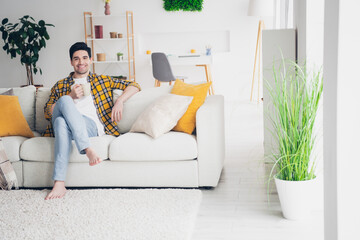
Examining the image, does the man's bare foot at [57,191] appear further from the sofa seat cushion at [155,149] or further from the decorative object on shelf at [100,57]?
the decorative object on shelf at [100,57]

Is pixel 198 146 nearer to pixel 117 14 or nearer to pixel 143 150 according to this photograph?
pixel 143 150

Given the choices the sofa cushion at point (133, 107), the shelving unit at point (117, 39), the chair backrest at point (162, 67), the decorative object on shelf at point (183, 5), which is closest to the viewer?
the sofa cushion at point (133, 107)

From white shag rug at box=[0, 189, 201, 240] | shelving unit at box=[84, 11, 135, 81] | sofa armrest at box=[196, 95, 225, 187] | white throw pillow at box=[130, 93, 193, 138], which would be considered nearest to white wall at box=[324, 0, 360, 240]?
white shag rug at box=[0, 189, 201, 240]

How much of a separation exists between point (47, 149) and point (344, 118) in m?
2.10

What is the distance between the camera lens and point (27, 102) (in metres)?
3.59

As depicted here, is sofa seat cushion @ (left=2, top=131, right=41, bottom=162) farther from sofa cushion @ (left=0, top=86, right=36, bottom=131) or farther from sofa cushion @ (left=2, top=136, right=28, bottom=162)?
sofa cushion @ (left=0, top=86, right=36, bottom=131)

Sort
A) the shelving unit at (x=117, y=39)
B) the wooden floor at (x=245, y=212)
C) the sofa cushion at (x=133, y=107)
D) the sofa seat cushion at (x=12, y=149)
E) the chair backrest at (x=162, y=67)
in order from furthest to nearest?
the shelving unit at (x=117, y=39)
the chair backrest at (x=162, y=67)
the sofa cushion at (x=133, y=107)
the sofa seat cushion at (x=12, y=149)
the wooden floor at (x=245, y=212)

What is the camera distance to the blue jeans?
2977 mm

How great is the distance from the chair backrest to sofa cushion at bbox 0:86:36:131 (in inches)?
129

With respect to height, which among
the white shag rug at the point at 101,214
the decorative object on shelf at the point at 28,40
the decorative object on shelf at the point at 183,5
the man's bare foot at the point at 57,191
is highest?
the decorative object on shelf at the point at 183,5

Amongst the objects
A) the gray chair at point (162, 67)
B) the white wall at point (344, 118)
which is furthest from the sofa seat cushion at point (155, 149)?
the gray chair at point (162, 67)

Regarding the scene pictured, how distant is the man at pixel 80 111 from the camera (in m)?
2.99

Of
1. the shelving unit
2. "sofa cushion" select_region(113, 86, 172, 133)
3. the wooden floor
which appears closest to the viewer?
the wooden floor

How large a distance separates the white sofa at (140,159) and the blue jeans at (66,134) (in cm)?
9
